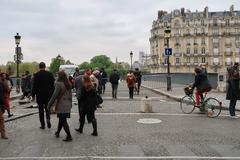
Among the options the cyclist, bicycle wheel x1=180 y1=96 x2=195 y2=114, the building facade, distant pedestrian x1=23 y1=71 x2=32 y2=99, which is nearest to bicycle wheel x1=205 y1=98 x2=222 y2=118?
the cyclist

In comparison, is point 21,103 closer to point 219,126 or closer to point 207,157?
point 219,126

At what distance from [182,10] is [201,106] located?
437ft

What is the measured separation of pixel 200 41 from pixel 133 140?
5344 inches

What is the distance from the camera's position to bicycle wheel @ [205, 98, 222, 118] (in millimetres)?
16828

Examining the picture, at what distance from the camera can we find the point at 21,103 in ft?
77.0

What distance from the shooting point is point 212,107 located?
17.0 meters

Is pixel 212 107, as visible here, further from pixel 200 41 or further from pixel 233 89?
pixel 200 41

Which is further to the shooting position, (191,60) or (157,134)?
(191,60)

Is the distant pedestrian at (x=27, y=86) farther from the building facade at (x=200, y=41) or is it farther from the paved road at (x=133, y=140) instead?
the building facade at (x=200, y=41)

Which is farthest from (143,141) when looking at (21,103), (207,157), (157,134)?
(21,103)

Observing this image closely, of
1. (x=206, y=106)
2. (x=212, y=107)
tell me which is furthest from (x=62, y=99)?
(x=206, y=106)

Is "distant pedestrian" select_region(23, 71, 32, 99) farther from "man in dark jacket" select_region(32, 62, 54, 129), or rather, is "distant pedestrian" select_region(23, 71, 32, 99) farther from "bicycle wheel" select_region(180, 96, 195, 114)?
"man in dark jacket" select_region(32, 62, 54, 129)

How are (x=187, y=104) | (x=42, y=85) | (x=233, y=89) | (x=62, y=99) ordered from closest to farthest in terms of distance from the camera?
(x=62, y=99), (x=42, y=85), (x=233, y=89), (x=187, y=104)

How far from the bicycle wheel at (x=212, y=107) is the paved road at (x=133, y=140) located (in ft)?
1.70
